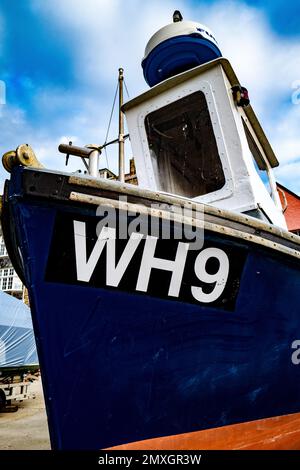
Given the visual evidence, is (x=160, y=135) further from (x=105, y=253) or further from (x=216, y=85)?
(x=105, y=253)

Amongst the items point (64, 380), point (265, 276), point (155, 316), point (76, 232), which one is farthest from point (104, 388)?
point (265, 276)

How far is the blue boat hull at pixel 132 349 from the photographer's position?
1.73 meters

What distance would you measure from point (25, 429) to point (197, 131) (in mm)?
6391

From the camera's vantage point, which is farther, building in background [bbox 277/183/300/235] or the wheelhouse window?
building in background [bbox 277/183/300/235]

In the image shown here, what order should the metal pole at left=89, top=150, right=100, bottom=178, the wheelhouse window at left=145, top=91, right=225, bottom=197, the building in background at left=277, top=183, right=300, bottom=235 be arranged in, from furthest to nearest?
1. the building in background at left=277, top=183, right=300, bottom=235
2. the wheelhouse window at left=145, top=91, right=225, bottom=197
3. the metal pole at left=89, top=150, right=100, bottom=178

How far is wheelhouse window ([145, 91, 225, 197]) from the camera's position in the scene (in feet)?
10.3

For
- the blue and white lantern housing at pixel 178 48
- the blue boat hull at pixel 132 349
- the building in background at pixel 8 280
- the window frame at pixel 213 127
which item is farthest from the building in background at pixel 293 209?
the building in background at pixel 8 280

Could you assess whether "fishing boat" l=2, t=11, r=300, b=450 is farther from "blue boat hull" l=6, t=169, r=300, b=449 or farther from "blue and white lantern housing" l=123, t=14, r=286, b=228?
"blue and white lantern housing" l=123, t=14, r=286, b=228

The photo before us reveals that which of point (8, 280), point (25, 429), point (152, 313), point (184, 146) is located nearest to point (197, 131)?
point (184, 146)

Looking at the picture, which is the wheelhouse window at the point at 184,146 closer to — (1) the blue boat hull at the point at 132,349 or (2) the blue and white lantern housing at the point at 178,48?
(2) the blue and white lantern housing at the point at 178,48

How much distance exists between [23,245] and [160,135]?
2047 mm

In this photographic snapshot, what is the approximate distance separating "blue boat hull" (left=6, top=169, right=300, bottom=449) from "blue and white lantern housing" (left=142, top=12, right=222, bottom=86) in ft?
7.27

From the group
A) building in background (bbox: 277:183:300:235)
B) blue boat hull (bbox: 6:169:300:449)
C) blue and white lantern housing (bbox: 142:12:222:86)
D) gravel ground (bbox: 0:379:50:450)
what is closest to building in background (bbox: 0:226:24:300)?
gravel ground (bbox: 0:379:50:450)

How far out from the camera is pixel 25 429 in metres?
6.32
